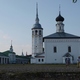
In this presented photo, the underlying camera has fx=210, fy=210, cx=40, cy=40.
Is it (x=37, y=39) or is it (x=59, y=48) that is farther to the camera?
(x=37, y=39)

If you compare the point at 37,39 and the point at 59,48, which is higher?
the point at 37,39

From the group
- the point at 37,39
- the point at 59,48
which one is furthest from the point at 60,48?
the point at 37,39

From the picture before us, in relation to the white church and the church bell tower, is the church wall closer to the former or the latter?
the white church

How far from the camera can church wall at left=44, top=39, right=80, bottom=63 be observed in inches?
2018

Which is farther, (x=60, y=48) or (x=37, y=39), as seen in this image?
(x=37, y=39)

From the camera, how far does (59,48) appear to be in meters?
51.7

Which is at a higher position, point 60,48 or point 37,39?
point 37,39

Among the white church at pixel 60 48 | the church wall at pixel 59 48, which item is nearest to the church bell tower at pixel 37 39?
the white church at pixel 60 48

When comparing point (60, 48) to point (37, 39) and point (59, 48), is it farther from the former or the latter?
point (37, 39)

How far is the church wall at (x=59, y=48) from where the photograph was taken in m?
51.2

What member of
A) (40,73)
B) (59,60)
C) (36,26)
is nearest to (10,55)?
(36,26)

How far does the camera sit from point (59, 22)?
60.5 metres

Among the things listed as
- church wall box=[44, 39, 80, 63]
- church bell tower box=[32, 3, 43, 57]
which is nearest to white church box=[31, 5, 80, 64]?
church wall box=[44, 39, 80, 63]

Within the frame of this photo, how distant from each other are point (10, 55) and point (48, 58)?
36372mm
